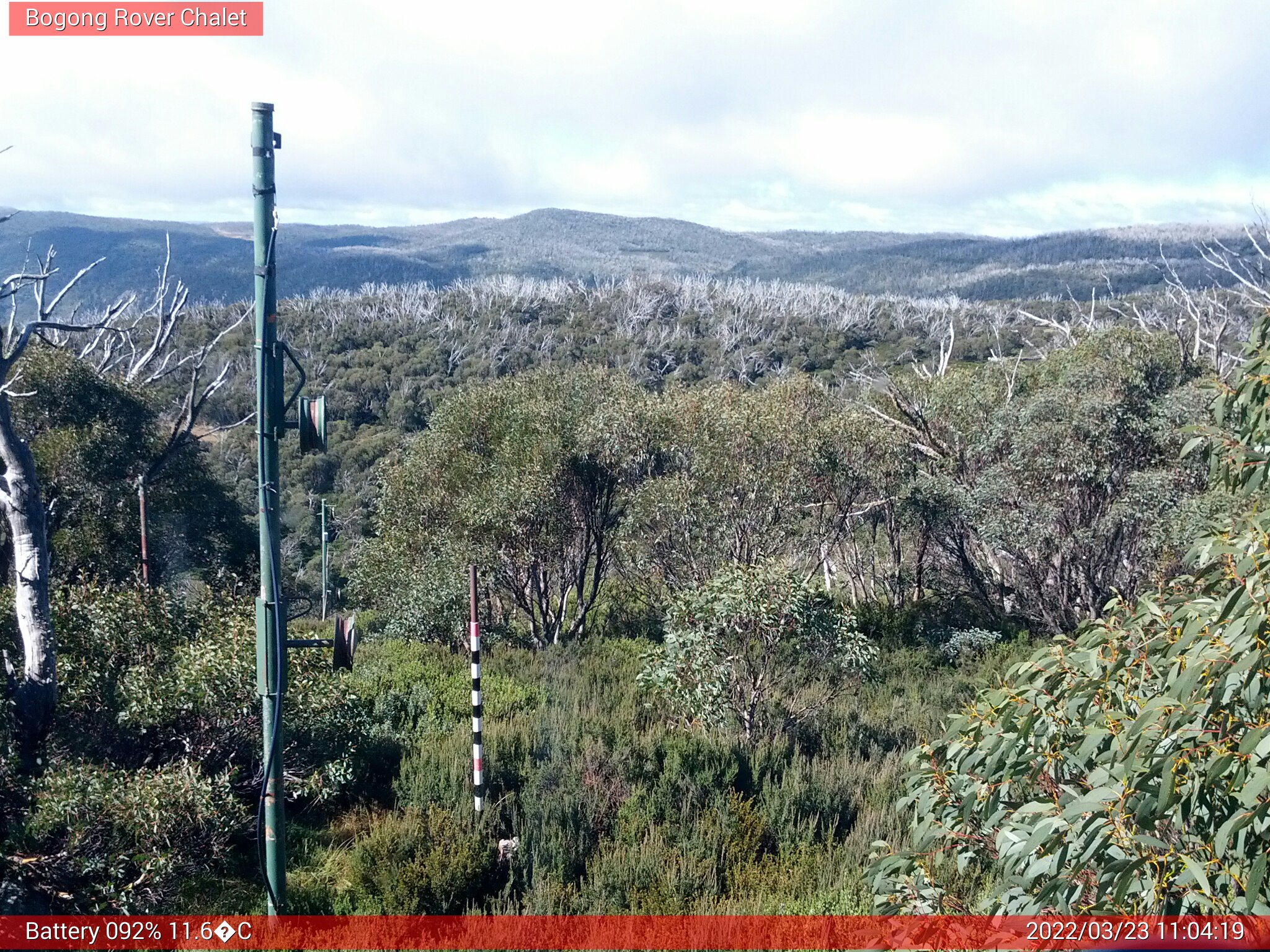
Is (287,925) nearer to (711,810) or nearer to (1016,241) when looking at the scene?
(711,810)

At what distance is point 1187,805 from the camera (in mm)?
2424

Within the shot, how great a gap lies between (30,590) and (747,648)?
5.24 meters

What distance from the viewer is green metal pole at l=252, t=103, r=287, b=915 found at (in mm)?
3906

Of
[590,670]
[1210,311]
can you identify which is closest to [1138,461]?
[1210,311]

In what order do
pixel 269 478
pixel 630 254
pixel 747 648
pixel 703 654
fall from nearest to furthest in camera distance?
pixel 269 478
pixel 703 654
pixel 747 648
pixel 630 254

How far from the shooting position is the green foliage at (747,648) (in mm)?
7922

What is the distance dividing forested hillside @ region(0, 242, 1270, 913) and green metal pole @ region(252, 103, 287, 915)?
155 cm

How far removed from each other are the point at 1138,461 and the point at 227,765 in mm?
10407

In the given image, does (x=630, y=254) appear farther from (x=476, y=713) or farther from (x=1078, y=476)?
(x=476, y=713)

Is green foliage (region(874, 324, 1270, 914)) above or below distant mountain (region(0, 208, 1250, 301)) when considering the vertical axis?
below

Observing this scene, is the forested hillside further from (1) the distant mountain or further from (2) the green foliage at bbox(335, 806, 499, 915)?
(1) the distant mountain

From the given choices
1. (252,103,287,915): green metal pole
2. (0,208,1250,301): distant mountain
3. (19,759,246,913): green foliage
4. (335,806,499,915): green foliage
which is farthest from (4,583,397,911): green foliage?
(0,208,1250,301): distant mountain

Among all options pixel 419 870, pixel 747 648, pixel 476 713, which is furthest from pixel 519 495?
pixel 419 870

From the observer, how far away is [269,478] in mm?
4039
